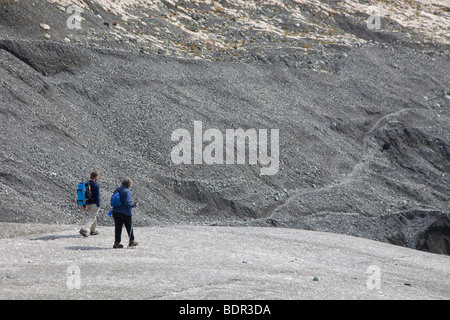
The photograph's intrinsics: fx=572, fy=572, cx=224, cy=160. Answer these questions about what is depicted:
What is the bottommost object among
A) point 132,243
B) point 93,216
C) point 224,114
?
point 132,243

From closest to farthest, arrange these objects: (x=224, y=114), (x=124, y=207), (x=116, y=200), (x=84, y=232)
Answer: (x=116, y=200) → (x=124, y=207) → (x=84, y=232) → (x=224, y=114)

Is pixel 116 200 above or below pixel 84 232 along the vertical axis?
above

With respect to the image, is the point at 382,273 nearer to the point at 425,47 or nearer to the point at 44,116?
the point at 44,116

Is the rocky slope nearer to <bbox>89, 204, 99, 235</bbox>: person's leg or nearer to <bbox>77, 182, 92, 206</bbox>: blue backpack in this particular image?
<bbox>89, 204, 99, 235</bbox>: person's leg

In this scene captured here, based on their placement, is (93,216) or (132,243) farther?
(93,216)

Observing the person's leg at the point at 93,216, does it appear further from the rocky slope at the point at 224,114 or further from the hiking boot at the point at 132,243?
the rocky slope at the point at 224,114

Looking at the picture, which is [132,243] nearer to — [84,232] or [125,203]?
[125,203]

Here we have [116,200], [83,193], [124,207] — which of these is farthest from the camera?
[83,193]

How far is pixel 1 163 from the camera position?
59.8ft

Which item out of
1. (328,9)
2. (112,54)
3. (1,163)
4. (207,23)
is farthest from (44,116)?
(328,9)

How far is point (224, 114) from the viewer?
27953 millimetres

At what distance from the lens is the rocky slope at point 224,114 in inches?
822

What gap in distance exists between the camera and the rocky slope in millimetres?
20875

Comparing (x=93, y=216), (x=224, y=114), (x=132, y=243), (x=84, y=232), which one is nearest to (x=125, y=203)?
(x=132, y=243)
